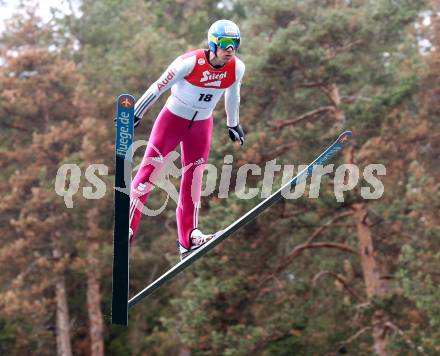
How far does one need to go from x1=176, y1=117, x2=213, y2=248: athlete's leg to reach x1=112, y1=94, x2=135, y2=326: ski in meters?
0.91

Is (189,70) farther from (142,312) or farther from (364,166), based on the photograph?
(142,312)

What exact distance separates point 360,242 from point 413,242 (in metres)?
1.33

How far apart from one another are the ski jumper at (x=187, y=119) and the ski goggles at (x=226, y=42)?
177 mm

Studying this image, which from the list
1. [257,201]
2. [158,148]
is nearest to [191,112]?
[158,148]

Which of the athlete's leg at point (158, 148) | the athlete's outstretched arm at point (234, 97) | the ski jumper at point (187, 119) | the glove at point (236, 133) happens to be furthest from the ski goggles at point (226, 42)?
the glove at point (236, 133)

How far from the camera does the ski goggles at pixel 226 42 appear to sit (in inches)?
231

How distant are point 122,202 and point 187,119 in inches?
40.6

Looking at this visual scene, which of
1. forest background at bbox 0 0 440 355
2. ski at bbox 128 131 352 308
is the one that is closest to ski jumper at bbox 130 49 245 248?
ski at bbox 128 131 352 308

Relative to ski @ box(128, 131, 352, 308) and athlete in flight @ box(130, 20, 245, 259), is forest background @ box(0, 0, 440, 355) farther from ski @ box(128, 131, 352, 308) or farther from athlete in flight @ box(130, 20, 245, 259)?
athlete in flight @ box(130, 20, 245, 259)

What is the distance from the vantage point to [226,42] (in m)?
5.87

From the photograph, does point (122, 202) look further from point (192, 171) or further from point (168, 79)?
point (192, 171)

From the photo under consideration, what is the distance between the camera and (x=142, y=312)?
77.1 feet

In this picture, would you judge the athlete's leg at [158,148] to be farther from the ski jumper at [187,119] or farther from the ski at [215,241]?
the ski at [215,241]

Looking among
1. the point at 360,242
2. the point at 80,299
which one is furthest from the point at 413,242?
the point at 80,299
